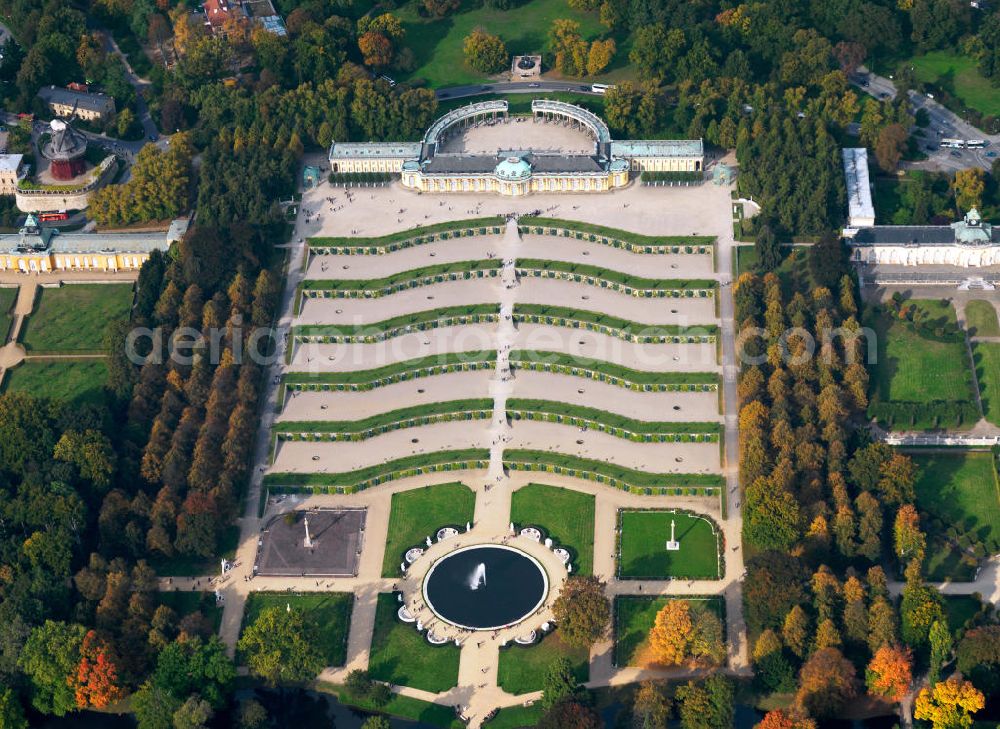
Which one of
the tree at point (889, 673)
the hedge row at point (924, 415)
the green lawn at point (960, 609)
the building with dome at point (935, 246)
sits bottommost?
the tree at point (889, 673)

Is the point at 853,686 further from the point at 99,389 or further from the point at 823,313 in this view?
the point at 99,389

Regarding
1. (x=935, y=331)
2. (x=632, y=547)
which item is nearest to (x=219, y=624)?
(x=632, y=547)

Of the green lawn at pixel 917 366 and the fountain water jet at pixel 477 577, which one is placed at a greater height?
the green lawn at pixel 917 366

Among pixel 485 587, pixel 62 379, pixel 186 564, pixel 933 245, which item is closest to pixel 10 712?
pixel 186 564

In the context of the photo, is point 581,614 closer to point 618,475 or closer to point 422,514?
point 618,475

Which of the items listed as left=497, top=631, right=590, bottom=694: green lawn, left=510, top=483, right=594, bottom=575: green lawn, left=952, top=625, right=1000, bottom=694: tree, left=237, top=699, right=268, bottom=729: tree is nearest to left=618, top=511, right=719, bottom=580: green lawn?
left=510, top=483, right=594, bottom=575: green lawn

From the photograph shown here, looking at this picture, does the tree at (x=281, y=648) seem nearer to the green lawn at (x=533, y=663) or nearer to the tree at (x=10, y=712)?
the green lawn at (x=533, y=663)

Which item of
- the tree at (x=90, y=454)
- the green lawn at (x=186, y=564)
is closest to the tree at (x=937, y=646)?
the green lawn at (x=186, y=564)
